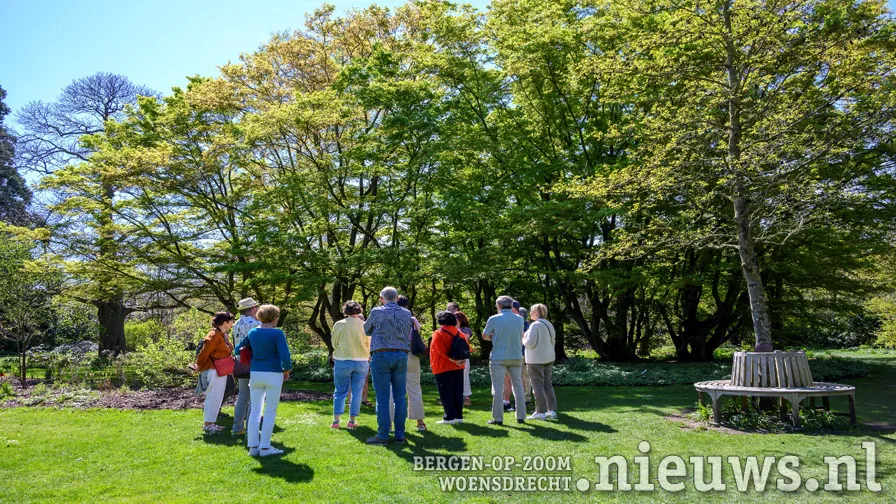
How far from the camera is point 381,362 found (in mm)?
6844

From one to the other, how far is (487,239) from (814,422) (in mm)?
12080

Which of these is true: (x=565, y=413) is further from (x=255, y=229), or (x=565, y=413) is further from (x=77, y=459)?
(x=255, y=229)

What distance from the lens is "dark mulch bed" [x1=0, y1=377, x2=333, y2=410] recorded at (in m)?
10.8

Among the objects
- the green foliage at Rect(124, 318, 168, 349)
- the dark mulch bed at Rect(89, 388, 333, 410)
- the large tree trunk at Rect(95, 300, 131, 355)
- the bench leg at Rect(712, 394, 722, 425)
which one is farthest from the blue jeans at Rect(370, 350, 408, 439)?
the green foliage at Rect(124, 318, 168, 349)

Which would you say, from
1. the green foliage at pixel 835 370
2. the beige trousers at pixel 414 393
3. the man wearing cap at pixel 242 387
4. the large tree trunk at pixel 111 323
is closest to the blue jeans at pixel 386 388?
the beige trousers at pixel 414 393

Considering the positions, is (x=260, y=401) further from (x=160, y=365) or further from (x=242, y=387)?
(x=160, y=365)

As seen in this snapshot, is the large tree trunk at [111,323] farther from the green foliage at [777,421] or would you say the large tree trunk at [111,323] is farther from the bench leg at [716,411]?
the green foliage at [777,421]

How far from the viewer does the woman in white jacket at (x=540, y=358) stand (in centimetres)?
823

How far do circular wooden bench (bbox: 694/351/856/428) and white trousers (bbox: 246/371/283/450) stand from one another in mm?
5801

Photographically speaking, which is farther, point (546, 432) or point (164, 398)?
point (164, 398)

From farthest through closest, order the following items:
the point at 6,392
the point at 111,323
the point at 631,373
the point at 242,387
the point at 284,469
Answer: the point at 111,323 → the point at 631,373 → the point at 6,392 → the point at 242,387 → the point at 284,469

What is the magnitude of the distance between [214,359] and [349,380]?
71.6 inches

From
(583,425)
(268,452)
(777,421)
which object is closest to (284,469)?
(268,452)

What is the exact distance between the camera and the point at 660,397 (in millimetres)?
11664
